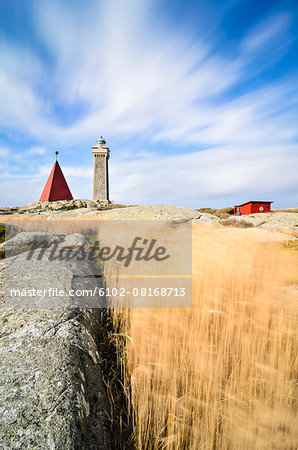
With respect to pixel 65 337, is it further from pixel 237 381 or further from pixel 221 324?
pixel 221 324

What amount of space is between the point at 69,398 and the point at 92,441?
186mm

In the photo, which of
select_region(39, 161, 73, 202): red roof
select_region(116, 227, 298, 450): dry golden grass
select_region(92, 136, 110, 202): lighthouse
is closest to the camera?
select_region(116, 227, 298, 450): dry golden grass

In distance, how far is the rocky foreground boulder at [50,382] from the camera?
0.73m

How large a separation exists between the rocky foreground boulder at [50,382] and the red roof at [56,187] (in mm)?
22417

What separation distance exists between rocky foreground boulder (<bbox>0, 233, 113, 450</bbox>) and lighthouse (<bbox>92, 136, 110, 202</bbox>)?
43519mm

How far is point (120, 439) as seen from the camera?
102cm

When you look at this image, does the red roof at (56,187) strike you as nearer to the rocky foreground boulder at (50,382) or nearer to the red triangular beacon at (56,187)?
the red triangular beacon at (56,187)

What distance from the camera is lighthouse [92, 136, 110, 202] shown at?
4397 cm

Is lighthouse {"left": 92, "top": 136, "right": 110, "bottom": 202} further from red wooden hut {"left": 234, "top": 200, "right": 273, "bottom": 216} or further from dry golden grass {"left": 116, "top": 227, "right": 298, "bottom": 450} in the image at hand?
dry golden grass {"left": 116, "top": 227, "right": 298, "bottom": 450}

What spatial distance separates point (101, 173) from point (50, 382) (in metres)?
46.6

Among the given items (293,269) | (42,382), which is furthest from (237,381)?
(293,269)

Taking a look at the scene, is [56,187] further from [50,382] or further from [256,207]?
[50,382]

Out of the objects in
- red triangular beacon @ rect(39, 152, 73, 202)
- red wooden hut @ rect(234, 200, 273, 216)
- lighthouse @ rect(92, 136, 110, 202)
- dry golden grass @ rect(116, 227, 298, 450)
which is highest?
lighthouse @ rect(92, 136, 110, 202)

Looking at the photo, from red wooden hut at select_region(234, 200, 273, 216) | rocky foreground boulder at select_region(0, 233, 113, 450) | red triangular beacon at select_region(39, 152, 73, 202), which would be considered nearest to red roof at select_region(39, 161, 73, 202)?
red triangular beacon at select_region(39, 152, 73, 202)
